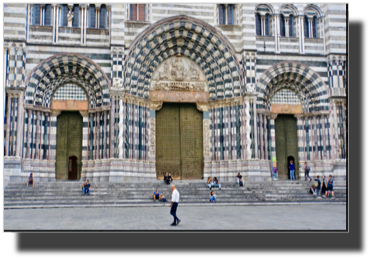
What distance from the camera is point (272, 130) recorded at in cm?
2698

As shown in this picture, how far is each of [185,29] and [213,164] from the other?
369 inches

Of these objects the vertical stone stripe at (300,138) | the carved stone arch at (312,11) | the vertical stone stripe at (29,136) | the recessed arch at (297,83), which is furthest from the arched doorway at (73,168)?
the carved stone arch at (312,11)

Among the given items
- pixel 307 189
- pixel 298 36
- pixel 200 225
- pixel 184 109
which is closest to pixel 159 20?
pixel 184 109

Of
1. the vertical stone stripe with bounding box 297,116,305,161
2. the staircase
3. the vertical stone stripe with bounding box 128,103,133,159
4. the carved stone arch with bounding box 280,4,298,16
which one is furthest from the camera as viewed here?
the carved stone arch with bounding box 280,4,298,16

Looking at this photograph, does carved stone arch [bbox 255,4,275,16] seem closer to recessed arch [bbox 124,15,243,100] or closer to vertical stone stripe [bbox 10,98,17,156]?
recessed arch [bbox 124,15,243,100]

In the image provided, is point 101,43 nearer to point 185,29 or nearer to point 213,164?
point 185,29

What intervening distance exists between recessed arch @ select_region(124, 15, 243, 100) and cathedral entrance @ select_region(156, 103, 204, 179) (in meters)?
1.92

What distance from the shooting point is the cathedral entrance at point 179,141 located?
86.0 feet

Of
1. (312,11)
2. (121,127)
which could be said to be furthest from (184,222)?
(312,11)

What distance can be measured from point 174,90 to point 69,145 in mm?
7930

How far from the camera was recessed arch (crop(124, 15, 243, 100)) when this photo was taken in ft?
83.7

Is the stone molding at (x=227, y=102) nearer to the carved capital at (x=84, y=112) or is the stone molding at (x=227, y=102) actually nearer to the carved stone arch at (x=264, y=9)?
the carved stone arch at (x=264, y=9)

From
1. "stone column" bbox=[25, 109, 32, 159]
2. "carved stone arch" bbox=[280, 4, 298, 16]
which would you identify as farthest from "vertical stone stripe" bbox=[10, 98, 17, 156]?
"carved stone arch" bbox=[280, 4, 298, 16]

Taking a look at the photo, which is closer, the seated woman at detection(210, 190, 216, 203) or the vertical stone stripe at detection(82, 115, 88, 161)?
the seated woman at detection(210, 190, 216, 203)
